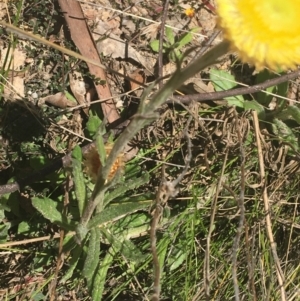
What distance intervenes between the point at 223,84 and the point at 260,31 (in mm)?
1677

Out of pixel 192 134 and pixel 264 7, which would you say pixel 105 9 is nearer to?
pixel 192 134

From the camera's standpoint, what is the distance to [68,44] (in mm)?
2703

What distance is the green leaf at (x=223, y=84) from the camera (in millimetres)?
2826

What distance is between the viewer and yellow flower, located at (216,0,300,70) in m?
1.17

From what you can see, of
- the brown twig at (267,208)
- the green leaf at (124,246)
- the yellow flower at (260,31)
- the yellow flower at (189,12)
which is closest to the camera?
the yellow flower at (260,31)

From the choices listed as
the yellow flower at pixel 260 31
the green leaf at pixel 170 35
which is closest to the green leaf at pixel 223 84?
the green leaf at pixel 170 35

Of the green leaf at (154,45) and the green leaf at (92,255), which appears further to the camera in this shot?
the green leaf at (154,45)

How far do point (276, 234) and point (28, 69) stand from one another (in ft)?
5.39

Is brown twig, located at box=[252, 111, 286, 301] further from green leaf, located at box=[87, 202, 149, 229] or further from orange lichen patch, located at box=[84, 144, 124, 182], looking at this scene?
orange lichen patch, located at box=[84, 144, 124, 182]

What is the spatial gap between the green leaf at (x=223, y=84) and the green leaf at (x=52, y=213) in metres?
1.15

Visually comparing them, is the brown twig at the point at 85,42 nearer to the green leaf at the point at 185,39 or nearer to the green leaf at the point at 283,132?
the green leaf at the point at 185,39

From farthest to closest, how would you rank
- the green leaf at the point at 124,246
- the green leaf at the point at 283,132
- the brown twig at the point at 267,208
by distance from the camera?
1. the green leaf at the point at 283,132
2. the brown twig at the point at 267,208
3. the green leaf at the point at 124,246

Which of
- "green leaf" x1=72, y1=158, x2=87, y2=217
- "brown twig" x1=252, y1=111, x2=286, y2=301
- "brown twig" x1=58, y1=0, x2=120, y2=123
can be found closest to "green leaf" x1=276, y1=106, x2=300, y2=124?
"brown twig" x1=252, y1=111, x2=286, y2=301

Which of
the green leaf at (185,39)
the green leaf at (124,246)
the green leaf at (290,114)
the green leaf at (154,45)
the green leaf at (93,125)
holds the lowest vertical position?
the green leaf at (290,114)
